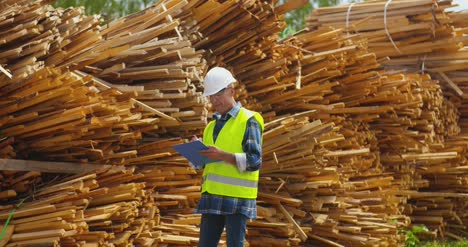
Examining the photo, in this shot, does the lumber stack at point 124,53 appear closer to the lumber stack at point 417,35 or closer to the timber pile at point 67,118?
the timber pile at point 67,118

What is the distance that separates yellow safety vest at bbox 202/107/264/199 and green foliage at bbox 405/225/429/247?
417 centimetres

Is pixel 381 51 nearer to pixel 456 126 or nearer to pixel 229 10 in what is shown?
pixel 456 126

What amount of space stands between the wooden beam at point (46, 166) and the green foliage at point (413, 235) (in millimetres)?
4327

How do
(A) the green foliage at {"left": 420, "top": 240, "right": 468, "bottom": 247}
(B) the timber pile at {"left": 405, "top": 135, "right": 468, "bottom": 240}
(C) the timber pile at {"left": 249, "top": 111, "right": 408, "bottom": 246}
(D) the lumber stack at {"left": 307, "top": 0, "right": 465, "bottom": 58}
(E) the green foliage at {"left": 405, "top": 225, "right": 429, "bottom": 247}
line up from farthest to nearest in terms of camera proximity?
(D) the lumber stack at {"left": 307, "top": 0, "right": 465, "bottom": 58} < (B) the timber pile at {"left": 405, "top": 135, "right": 468, "bottom": 240} < (A) the green foliage at {"left": 420, "top": 240, "right": 468, "bottom": 247} < (E) the green foliage at {"left": 405, "top": 225, "right": 429, "bottom": 247} < (C) the timber pile at {"left": 249, "top": 111, "right": 408, "bottom": 246}

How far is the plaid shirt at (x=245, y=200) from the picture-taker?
19.0 ft

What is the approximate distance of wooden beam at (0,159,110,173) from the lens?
592cm

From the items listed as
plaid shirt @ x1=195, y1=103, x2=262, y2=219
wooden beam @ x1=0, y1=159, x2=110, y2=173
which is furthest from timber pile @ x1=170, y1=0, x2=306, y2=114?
plaid shirt @ x1=195, y1=103, x2=262, y2=219

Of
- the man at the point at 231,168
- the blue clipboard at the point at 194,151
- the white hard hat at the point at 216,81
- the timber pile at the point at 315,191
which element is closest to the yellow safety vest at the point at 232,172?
the man at the point at 231,168

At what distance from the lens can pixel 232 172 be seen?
5.86 metres

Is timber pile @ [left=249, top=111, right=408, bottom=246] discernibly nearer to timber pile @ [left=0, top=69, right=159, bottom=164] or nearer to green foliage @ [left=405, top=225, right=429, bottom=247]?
green foliage @ [left=405, top=225, right=429, bottom=247]

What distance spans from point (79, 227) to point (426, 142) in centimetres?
554

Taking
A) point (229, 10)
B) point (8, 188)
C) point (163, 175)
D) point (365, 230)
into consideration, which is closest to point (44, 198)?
point (8, 188)

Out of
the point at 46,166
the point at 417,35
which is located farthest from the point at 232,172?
the point at 417,35

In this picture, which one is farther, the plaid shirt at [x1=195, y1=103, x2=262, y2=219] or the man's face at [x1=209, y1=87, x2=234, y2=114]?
the man's face at [x1=209, y1=87, x2=234, y2=114]
